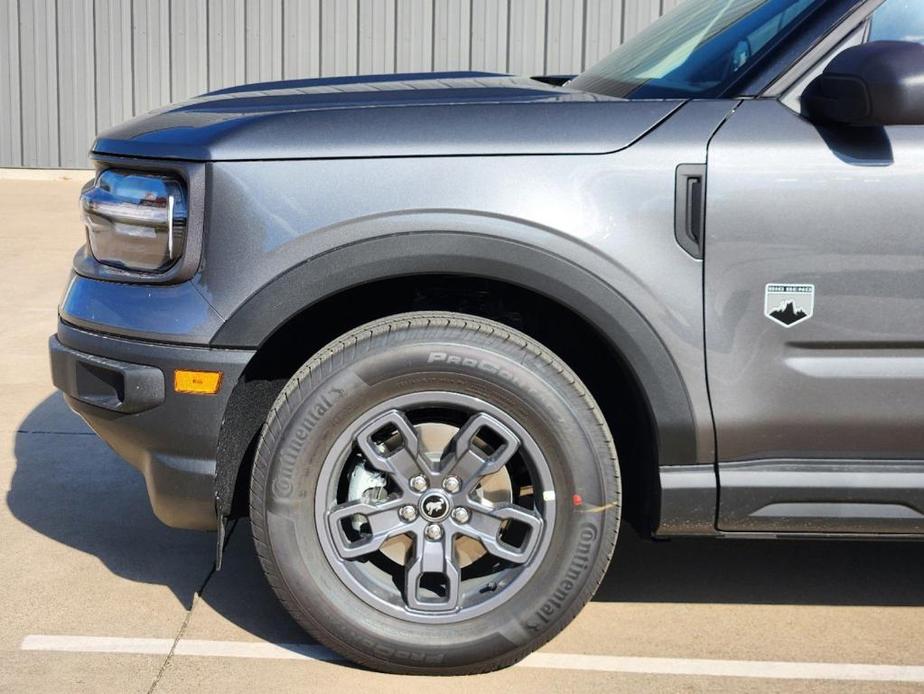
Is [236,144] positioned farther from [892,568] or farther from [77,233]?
[77,233]

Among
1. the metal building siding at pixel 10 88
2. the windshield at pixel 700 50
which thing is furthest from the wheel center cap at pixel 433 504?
the metal building siding at pixel 10 88

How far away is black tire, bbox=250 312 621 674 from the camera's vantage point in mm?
2934

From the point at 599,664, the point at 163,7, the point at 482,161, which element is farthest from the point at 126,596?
the point at 163,7

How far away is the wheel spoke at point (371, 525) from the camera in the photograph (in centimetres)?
302

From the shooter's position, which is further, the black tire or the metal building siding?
the metal building siding

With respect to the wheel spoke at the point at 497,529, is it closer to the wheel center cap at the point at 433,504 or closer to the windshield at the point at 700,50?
the wheel center cap at the point at 433,504

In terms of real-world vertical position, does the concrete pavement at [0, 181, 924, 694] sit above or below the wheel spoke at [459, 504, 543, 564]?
below

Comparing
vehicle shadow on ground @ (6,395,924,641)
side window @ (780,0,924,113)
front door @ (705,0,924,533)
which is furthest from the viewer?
vehicle shadow on ground @ (6,395,924,641)

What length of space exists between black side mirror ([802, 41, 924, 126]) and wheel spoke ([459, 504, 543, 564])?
116 centimetres

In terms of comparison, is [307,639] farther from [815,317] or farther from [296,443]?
[815,317]

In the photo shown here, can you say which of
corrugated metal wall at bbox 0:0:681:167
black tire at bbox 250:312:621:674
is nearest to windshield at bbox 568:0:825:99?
black tire at bbox 250:312:621:674

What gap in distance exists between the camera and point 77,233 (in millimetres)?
9812

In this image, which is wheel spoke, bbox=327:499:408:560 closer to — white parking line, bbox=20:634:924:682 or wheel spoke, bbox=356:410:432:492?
wheel spoke, bbox=356:410:432:492

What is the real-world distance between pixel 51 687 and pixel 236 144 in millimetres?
1373
